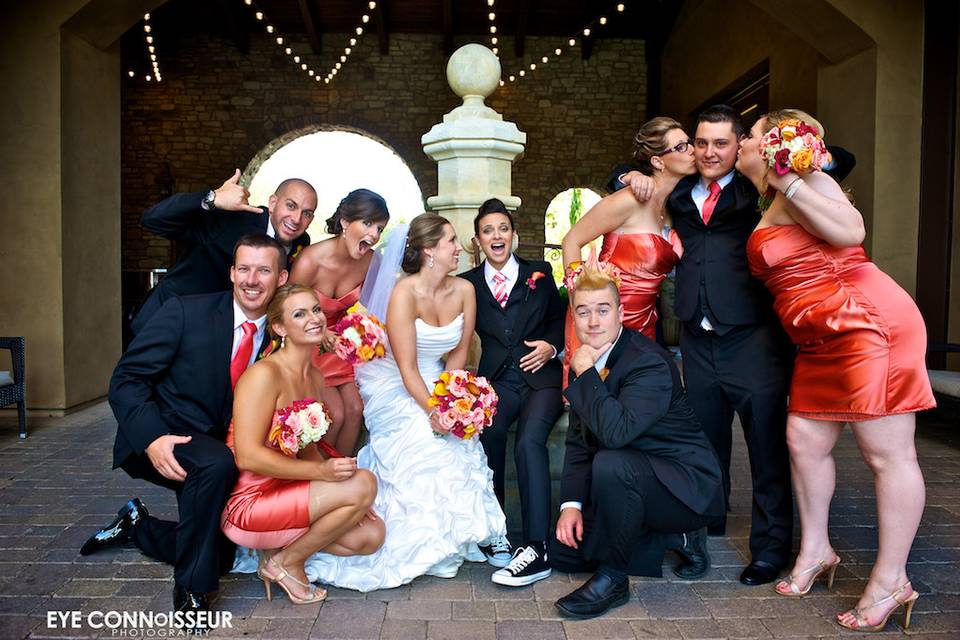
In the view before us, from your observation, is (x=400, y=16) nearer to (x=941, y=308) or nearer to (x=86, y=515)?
(x=941, y=308)

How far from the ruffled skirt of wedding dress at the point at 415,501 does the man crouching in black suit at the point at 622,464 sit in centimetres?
37

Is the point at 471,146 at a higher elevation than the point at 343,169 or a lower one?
lower

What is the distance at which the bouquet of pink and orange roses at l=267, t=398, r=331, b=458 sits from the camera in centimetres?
251

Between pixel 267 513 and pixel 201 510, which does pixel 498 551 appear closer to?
pixel 267 513

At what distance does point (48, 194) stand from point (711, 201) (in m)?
5.26

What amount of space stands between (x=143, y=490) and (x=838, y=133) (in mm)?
6301

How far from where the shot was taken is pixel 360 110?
1273 centimetres

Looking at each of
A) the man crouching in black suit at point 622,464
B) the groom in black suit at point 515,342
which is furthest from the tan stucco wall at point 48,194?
the man crouching in black suit at point 622,464

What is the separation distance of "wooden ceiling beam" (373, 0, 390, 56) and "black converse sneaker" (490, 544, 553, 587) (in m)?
10.8

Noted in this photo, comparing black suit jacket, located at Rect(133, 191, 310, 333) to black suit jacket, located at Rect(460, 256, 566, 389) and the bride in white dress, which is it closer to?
the bride in white dress

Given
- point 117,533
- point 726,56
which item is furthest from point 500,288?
point 726,56

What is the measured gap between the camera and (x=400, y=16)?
12.4m

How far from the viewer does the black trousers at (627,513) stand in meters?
A: 2.67

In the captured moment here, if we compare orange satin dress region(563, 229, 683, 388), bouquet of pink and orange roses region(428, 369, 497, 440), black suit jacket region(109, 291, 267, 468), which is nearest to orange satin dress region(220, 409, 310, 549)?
black suit jacket region(109, 291, 267, 468)
